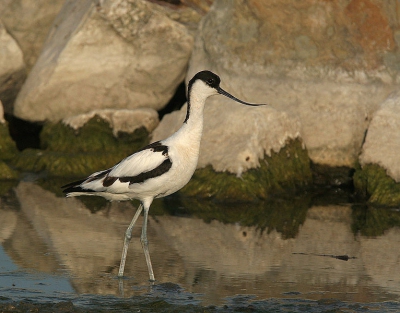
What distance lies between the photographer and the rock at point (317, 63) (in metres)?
13.0

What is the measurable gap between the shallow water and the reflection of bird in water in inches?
20.7

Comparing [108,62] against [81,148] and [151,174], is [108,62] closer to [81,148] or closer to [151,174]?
[81,148]

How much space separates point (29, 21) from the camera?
52.8ft

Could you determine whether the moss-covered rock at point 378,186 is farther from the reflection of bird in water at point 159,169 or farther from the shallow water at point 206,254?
the reflection of bird in water at point 159,169

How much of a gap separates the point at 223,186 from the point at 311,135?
186 cm

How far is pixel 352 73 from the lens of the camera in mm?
13227

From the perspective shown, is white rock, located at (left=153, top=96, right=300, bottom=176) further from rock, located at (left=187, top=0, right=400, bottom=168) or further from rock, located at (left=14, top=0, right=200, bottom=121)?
rock, located at (left=14, top=0, right=200, bottom=121)

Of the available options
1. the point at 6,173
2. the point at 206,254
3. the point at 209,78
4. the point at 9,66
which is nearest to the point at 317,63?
the point at 209,78

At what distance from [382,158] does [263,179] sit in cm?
169

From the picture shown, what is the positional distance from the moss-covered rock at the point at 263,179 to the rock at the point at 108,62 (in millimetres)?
2998

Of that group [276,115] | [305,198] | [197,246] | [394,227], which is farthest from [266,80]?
[197,246]

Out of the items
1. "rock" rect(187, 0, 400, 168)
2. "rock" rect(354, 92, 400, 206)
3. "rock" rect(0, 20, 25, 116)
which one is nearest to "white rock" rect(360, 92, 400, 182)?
"rock" rect(354, 92, 400, 206)

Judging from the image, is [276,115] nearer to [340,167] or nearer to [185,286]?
[340,167]

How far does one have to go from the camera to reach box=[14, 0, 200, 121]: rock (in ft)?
47.4
